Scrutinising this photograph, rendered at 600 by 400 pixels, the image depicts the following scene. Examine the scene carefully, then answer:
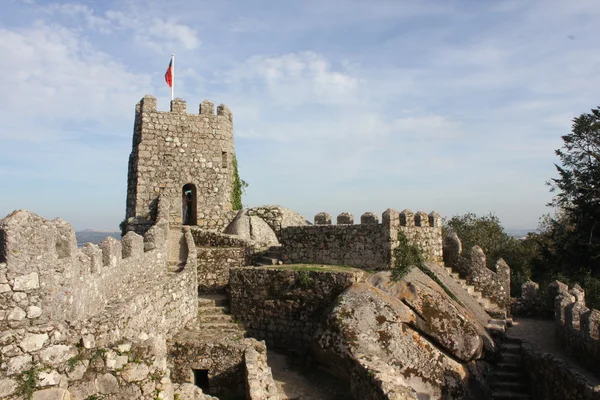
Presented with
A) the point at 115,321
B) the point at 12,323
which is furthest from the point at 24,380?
the point at 115,321

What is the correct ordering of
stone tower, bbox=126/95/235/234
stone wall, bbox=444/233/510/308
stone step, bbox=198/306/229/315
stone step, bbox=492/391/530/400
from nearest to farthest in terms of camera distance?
stone step, bbox=492/391/530/400, stone step, bbox=198/306/229/315, stone wall, bbox=444/233/510/308, stone tower, bbox=126/95/235/234

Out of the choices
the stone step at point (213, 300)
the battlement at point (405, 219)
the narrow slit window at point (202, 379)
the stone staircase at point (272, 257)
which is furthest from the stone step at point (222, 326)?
the battlement at point (405, 219)

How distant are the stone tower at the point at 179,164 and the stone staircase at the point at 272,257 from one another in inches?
159

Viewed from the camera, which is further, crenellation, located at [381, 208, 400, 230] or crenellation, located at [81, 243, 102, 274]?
crenellation, located at [381, 208, 400, 230]

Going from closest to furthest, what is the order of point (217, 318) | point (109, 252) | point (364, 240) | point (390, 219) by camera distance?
point (109, 252) < point (217, 318) < point (390, 219) < point (364, 240)

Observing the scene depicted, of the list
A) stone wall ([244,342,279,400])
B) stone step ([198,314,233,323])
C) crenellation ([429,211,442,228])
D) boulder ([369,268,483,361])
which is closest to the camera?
stone wall ([244,342,279,400])

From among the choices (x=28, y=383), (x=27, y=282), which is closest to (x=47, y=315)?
(x=27, y=282)

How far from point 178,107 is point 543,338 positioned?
54.5 ft

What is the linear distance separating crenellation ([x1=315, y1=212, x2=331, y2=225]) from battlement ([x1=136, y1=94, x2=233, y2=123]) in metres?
7.12

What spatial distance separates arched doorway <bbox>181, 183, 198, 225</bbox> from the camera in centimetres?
2195

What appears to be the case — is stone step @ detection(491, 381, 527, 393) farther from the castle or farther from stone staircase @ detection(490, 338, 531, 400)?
the castle

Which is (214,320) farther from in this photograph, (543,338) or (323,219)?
(543,338)

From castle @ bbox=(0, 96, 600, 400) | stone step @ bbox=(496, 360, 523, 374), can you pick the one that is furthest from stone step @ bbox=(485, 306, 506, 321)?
stone step @ bbox=(496, 360, 523, 374)

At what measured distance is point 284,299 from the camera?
14.7 meters
